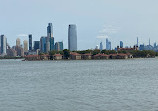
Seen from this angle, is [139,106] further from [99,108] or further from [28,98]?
[28,98]

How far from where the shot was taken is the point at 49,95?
34.5 m

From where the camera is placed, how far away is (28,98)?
108ft

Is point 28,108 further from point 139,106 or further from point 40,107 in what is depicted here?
point 139,106

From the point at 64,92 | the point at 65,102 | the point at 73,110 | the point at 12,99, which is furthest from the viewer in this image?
the point at 64,92

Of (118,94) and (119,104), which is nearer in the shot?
(119,104)

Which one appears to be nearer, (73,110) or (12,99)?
(73,110)

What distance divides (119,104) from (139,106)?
1.84 meters

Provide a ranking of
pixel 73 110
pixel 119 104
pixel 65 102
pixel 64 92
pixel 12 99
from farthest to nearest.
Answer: pixel 64 92, pixel 12 99, pixel 65 102, pixel 119 104, pixel 73 110

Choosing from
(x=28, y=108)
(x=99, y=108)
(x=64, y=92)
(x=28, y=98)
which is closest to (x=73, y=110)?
(x=99, y=108)

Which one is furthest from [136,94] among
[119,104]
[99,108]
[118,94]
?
[99,108]

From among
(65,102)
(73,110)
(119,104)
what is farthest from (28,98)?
(119,104)

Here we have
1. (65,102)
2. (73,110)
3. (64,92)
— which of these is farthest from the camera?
(64,92)

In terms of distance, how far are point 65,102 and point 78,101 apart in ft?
4.28

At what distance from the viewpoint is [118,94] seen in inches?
1320
